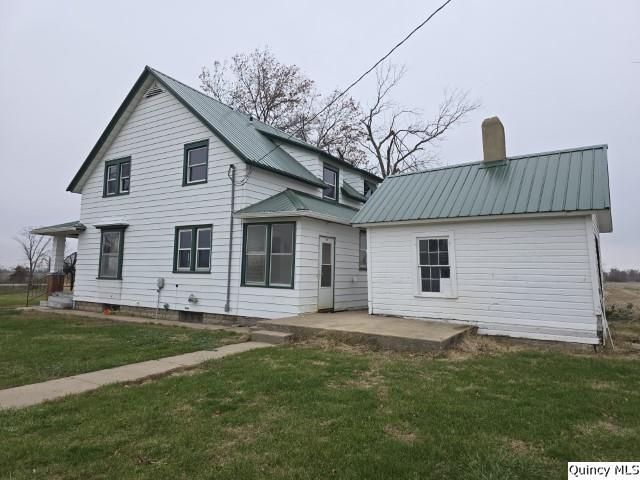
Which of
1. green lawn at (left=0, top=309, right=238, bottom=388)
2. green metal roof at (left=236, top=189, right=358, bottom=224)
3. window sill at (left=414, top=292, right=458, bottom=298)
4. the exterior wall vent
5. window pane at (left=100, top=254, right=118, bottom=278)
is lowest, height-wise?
green lawn at (left=0, top=309, right=238, bottom=388)

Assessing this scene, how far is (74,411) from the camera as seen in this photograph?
4457mm

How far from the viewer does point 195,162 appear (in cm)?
1357

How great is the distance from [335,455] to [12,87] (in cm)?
2976

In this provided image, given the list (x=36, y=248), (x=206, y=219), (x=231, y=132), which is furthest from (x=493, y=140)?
(x=36, y=248)

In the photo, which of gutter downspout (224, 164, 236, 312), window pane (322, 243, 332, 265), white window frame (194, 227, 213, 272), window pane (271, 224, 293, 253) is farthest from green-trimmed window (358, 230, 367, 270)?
white window frame (194, 227, 213, 272)

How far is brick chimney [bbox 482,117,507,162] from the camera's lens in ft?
35.3

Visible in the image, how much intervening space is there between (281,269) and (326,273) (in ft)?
5.09

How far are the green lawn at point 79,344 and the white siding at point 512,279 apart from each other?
16.1ft

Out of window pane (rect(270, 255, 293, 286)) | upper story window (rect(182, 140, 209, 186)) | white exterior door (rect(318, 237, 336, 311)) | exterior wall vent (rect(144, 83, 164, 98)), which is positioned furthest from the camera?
exterior wall vent (rect(144, 83, 164, 98))

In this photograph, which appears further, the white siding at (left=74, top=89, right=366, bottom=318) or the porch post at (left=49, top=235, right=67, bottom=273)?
the porch post at (left=49, top=235, right=67, bottom=273)

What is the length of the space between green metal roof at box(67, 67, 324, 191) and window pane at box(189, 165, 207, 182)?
1431 mm

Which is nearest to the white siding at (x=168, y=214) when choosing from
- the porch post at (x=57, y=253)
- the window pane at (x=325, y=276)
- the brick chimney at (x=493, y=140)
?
the window pane at (x=325, y=276)

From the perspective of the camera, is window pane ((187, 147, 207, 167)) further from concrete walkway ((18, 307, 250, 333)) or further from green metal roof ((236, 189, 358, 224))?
concrete walkway ((18, 307, 250, 333))

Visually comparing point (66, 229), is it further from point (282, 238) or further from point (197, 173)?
point (282, 238)
